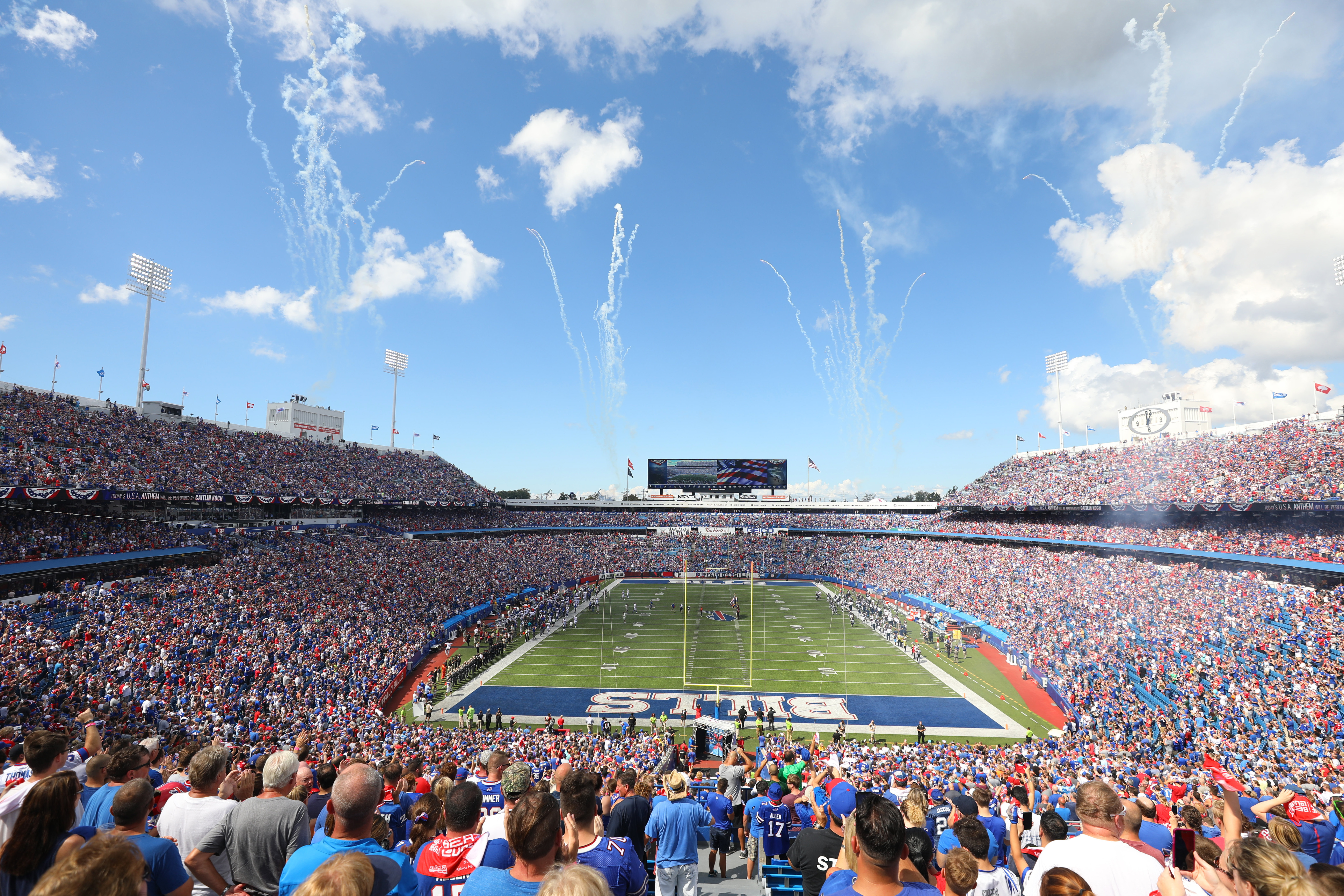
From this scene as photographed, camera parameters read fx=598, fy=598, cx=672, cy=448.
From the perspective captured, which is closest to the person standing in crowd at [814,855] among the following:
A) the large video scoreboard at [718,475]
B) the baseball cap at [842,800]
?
the baseball cap at [842,800]

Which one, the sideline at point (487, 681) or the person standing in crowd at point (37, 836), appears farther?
the sideline at point (487, 681)

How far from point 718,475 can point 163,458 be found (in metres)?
48.6

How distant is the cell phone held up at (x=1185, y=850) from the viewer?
4.42m

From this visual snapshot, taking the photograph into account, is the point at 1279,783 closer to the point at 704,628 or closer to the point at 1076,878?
the point at 1076,878

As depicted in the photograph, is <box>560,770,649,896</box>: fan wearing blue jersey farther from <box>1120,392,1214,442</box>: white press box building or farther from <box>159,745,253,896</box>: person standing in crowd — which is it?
<box>1120,392,1214,442</box>: white press box building

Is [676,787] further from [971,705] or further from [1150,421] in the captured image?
[1150,421]

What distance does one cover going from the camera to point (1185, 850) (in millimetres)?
4488

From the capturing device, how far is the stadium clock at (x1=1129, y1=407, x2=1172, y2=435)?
67.8 m

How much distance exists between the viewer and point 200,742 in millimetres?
13266

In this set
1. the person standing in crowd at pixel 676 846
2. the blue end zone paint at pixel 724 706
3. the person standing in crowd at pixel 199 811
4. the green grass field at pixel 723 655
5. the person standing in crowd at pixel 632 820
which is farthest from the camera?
the green grass field at pixel 723 655

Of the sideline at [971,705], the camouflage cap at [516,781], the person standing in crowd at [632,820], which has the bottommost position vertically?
the sideline at [971,705]

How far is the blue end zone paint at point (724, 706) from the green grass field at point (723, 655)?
68 cm

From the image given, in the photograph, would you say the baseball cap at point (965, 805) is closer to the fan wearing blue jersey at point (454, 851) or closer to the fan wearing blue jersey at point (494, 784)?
the fan wearing blue jersey at point (494, 784)

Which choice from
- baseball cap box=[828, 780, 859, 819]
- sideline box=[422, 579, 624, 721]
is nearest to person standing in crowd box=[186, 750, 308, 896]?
baseball cap box=[828, 780, 859, 819]
